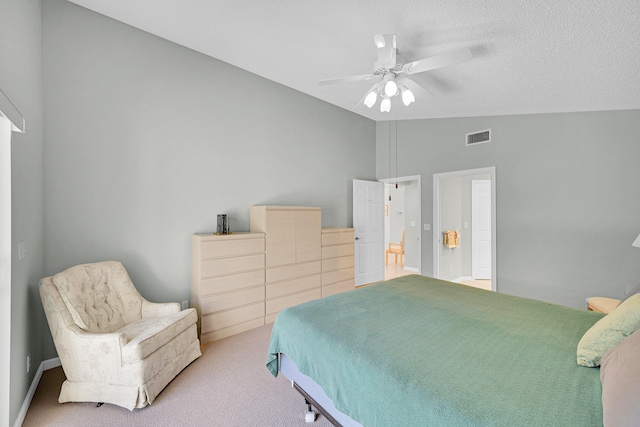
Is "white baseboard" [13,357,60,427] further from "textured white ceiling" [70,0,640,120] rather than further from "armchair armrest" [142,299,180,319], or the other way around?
"textured white ceiling" [70,0,640,120]

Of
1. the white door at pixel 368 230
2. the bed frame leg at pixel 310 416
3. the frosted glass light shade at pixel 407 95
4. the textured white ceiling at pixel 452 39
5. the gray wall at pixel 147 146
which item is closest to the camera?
the bed frame leg at pixel 310 416

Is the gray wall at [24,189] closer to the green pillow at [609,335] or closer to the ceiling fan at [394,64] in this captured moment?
the ceiling fan at [394,64]

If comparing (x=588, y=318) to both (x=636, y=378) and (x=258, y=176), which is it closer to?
(x=636, y=378)

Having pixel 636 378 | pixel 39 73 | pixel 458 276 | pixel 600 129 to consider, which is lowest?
pixel 458 276

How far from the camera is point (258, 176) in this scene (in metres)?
3.82

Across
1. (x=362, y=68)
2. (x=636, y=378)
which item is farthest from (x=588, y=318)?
(x=362, y=68)

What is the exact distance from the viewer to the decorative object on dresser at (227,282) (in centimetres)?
296

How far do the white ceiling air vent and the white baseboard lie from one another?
5.41 meters

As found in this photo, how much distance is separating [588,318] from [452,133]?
10.6 feet

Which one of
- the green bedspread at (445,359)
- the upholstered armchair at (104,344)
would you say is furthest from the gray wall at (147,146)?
the green bedspread at (445,359)

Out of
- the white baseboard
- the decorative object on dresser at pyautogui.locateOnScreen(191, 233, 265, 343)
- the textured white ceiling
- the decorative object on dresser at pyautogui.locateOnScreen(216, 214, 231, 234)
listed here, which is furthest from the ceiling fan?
the white baseboard

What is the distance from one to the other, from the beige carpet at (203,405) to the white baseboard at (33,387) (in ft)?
0.11

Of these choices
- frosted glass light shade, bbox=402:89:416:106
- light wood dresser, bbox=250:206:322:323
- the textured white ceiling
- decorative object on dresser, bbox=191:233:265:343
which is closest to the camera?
the textured white ceiling

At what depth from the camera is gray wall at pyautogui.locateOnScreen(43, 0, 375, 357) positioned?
98.2 inches
